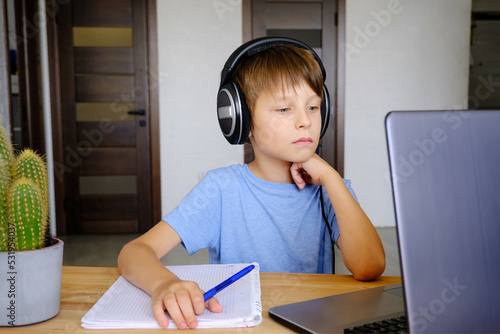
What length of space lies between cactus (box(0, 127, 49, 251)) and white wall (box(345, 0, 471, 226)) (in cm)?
343

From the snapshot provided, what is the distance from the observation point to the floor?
2830 mm

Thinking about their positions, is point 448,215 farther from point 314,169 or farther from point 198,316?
point 314,169

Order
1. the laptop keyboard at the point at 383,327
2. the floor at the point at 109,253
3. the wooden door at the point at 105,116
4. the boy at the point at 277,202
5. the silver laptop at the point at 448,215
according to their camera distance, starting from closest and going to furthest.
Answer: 1. the silver laptop at the point at 448,215
2. the laptop keyboard at the point at 383,327
3. the boy at the point at 277,202
4. the floor at the point at 109,253
5. the wooden door at the point at 105,116

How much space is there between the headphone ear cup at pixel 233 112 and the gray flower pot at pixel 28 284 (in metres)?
0.47

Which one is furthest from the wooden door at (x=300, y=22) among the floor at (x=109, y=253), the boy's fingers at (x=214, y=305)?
the boy's fingers at (x=214, y=305)

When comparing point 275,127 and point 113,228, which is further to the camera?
point 113,228

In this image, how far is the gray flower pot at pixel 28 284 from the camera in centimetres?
53

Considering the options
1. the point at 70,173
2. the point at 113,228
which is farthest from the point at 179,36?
the point at 113,228

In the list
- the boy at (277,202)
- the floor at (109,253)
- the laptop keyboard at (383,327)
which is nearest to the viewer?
the laptop keyboard at (383,327)

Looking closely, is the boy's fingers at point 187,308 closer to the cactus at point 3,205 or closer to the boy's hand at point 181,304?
the boy's hand at point 181,304

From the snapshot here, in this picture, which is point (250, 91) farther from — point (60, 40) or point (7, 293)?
point (60, 40)

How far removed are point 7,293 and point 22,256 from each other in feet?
0.16

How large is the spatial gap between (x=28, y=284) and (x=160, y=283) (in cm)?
17

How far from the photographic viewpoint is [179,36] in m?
3.56
